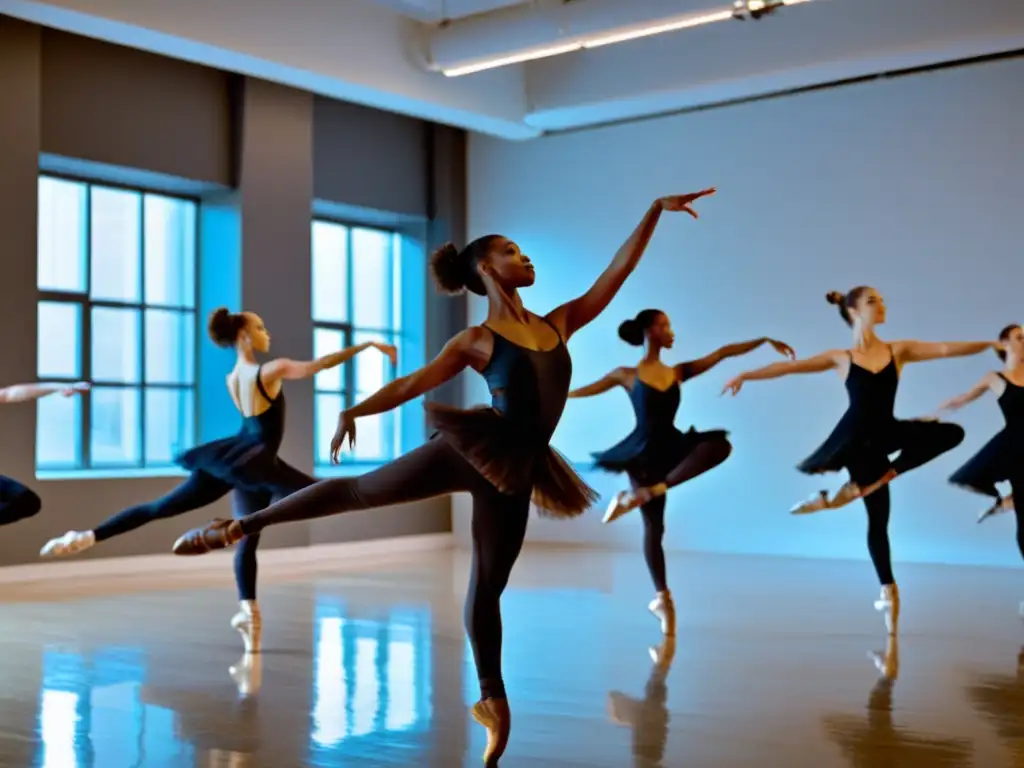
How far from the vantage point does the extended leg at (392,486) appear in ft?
10.3

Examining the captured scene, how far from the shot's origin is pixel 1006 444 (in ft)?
19.8

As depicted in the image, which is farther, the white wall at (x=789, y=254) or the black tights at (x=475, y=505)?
Answer: the white wall at (x=789, y=254)

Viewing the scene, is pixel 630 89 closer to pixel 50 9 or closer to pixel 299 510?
pixel 50 9

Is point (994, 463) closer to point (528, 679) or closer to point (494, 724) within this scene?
point (528, 679)

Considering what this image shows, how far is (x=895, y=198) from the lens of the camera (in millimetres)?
8820

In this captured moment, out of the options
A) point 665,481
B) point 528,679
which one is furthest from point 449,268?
point 665,481

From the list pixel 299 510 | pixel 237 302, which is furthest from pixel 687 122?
pixel 299 510

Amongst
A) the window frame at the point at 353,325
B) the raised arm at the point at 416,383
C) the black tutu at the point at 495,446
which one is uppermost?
the window frame at the point at 353,325

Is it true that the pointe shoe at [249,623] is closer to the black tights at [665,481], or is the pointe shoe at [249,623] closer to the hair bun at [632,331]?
the black tights at [665,481]

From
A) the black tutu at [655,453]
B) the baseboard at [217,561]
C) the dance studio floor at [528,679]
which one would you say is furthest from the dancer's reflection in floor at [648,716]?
the baseboard at [217,561]

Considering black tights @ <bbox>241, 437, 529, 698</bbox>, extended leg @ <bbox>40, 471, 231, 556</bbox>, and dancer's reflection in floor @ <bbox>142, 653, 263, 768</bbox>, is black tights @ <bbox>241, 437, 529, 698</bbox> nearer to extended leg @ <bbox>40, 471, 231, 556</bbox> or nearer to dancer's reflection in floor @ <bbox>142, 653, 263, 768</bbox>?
dancer's reflection in floor @ <bbox>142, 653, 263, 768</bbox>

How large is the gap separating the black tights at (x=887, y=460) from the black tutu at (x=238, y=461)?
2.50m

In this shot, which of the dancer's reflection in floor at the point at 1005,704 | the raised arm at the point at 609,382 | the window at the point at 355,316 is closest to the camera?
the dancer's reflection in floor at the point at 1005,704

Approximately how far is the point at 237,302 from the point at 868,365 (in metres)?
4.60
